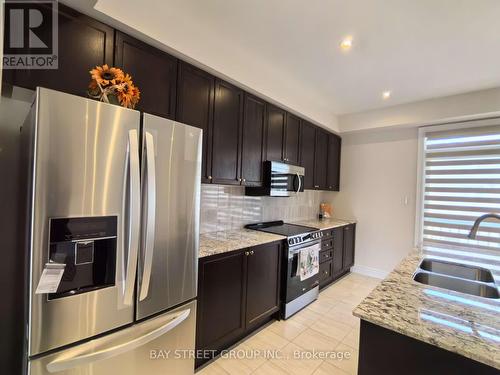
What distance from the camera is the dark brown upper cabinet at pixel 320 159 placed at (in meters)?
3.88

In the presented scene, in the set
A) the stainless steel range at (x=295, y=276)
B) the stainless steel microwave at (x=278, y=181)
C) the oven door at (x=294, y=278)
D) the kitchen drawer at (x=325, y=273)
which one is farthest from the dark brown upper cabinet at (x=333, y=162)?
the oven door at (x=294, y=278)

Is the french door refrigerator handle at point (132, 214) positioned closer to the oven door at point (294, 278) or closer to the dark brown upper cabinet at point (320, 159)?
the oven door at point (294, 278)

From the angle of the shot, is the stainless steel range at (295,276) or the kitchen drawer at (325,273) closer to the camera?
the stainless steel range at (295,276)

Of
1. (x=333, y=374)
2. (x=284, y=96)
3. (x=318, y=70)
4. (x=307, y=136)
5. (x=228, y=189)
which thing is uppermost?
(x=318, y=70)

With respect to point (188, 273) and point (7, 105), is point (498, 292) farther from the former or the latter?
point (7, 105)

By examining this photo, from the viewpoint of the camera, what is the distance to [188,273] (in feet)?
4.84

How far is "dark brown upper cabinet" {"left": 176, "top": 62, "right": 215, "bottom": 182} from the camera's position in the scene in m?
1.96

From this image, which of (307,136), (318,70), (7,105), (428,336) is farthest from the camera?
(307,136)

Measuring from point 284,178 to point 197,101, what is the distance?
145 cm

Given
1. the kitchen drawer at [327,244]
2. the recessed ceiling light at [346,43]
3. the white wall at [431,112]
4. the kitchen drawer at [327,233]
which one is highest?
the recessed ceiling light at [346,43]

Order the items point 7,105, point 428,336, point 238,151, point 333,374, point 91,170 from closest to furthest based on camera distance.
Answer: point 428,336
point 91,170
point 7,105
point 333,374
point 238,151

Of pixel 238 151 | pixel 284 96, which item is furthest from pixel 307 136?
pixel 238 151

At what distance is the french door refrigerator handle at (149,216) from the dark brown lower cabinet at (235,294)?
547 millimetres

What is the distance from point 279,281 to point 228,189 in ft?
3.89
